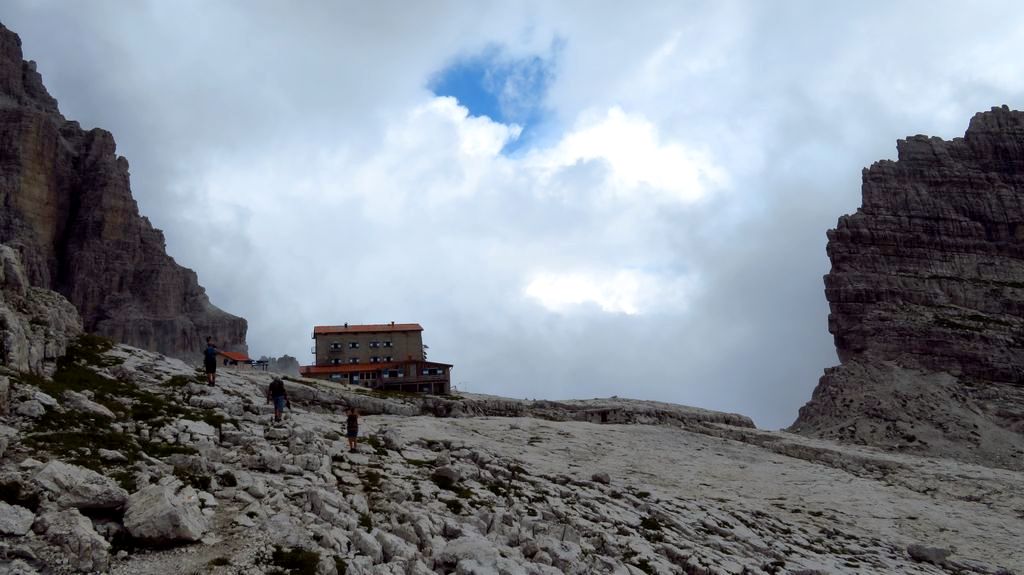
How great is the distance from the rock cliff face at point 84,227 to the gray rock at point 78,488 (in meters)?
103

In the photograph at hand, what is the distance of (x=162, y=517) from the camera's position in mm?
13461

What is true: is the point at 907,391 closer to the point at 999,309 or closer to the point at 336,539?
the point at 999,309

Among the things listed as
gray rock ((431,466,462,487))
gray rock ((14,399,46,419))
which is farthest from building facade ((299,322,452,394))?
gray rock ((14,399,46,419))

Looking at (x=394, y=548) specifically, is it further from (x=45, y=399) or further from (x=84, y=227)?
(x=84, y=227)

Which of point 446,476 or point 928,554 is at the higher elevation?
point 446,476

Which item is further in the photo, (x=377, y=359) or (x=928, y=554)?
(x=377, y=359)

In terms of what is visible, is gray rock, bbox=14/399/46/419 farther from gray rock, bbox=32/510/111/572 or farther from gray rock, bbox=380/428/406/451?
gray rock, bbox=380/428/406/451

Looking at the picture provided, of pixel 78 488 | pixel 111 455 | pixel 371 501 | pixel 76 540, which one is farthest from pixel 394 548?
pixel 111 455

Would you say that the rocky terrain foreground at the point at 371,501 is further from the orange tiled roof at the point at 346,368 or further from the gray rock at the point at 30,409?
the orange tiled roof at the point at 346,368

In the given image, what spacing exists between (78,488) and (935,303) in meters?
101

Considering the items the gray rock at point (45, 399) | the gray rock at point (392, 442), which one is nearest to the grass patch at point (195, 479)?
the gray rock at point (45, 399)

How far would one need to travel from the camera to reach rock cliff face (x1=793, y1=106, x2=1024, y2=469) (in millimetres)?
76562

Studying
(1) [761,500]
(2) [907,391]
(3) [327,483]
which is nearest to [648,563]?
(3) [327,483]

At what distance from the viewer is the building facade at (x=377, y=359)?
8281 centimetres
